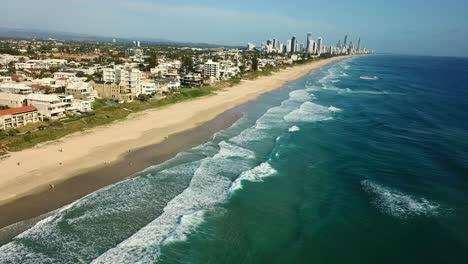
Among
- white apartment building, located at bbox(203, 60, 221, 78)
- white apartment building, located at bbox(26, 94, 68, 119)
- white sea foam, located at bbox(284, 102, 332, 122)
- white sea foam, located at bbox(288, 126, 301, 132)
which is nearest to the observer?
white apartment building, located at bbox(26, 94, 68, 119)

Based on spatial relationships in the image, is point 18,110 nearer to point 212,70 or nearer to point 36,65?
point 212,70

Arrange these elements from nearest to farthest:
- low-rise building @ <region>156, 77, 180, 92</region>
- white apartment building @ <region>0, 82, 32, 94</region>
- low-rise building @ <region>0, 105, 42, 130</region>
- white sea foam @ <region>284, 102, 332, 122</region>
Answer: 1. low-rise building @ <region>0, 105, 42, 130</region>
2. white sea foam @ <region>284, 102, 332, 122</region>
3. white apartment building @ <region>0, 82, 32, 94</region>
4. low-rise building @ <region>156, 77, 180, 92</region>

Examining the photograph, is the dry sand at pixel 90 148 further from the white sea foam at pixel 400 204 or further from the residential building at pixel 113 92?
the white sea foam at pixel 400 204

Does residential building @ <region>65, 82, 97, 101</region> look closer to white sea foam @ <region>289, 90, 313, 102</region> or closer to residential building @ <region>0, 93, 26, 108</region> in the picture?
residential building @ <region>0, 93, 26, 108</region>

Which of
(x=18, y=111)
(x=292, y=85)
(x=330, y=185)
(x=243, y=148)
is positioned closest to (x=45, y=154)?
(x=18, y=111)

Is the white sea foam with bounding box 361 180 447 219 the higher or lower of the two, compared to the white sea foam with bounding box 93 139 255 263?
higher

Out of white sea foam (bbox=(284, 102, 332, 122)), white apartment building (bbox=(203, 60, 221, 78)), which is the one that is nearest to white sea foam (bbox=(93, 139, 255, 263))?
white sea foam (bbox=(284, 102, 332, 122))

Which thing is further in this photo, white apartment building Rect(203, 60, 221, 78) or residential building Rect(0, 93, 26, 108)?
white apartment building Rect(203, 60, 221, 78)

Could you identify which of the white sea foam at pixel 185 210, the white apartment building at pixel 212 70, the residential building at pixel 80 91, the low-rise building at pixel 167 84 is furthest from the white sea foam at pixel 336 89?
the white sea foam at pixel 185 210
